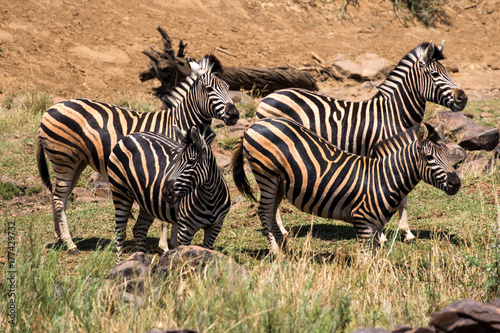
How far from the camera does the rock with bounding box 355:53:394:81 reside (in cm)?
1727

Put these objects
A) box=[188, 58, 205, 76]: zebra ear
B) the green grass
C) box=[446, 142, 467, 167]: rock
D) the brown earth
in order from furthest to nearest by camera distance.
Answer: the brown earth, box=[446, 142, 467, 167]: rock, box=[188, 58, 205, 76]: zebra ear, the green grass

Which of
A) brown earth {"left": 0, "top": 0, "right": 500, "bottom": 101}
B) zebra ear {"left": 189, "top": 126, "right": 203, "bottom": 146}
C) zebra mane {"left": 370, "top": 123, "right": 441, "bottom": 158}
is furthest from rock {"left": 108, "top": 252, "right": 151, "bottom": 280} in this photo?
brown earth {"left": 0, "top": 0, "right": 500, "bottom": 101}

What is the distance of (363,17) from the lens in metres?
Answer: 21.7

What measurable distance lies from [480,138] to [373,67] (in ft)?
23.7

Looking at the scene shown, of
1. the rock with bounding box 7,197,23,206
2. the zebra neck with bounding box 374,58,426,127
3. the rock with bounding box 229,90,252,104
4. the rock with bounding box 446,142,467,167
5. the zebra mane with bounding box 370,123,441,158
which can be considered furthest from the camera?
the rock with bounding box 229,90,252,104

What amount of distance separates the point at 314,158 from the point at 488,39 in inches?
678

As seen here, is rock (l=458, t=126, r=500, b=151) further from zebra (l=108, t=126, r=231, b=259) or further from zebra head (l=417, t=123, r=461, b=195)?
zebra (l=108, t=126, r=231, b=259)

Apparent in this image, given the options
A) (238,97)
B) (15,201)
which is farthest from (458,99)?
(15,201)

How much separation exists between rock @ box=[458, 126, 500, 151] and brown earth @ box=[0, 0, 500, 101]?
5081mm

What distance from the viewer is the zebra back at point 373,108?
819cm

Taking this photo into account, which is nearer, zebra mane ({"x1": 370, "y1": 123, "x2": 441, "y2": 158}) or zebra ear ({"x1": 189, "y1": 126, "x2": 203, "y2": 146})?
zebra ear ({"x1": 189, "y1": 126, "x2": 203, "y2": 146})

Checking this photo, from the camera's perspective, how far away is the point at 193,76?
27.1ft

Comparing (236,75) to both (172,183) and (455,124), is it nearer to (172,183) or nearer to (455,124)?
(455,124)

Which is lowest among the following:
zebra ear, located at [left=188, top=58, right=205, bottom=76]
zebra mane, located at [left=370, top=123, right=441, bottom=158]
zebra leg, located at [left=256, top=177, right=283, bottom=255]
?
zebra leg, located at [left=256, top=177, right=283, bottom=255]
